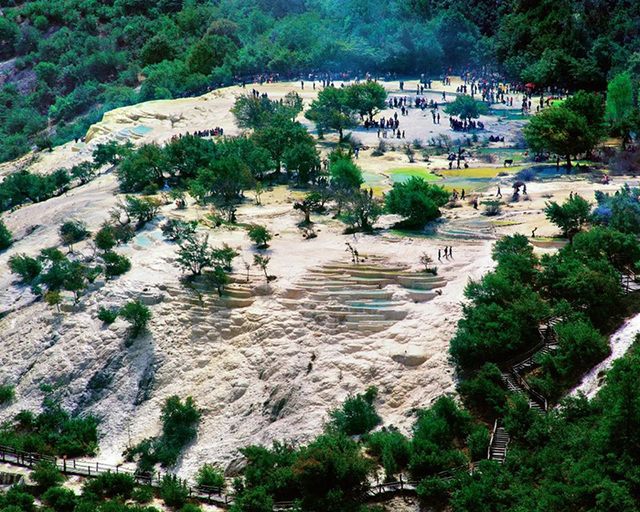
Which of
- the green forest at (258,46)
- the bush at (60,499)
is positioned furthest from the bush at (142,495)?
the green forest at (258,46)

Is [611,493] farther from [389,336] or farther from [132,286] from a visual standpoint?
[132,286]

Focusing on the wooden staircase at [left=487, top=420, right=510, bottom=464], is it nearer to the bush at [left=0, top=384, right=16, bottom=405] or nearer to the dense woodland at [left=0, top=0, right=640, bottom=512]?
the dense woodland at [left=0, top=0, right=640, bottom=512]

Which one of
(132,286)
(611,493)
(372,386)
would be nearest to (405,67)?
(132,286)

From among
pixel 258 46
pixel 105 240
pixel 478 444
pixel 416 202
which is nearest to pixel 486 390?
pixel 478 444

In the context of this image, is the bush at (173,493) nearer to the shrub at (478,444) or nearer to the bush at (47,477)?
the bush at (47,477)

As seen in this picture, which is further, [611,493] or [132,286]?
[132,286]

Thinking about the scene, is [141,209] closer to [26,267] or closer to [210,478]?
[26,267]
